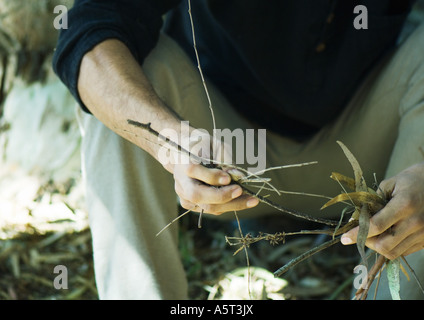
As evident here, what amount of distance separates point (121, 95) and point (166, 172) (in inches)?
9.2

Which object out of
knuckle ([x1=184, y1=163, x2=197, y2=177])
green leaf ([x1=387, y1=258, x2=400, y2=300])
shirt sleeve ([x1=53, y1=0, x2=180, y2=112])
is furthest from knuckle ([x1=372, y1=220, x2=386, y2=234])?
shirt sleeve ([x1=53, y1=0, x2=180, y2=112])

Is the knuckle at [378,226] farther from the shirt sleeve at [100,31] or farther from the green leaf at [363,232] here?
the shirt sleeve at [100,31]

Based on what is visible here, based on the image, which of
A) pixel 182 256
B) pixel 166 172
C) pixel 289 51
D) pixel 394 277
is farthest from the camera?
pixel 182 256

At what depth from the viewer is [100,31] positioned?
1187 millimetres

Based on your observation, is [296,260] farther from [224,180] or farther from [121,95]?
[121,95]

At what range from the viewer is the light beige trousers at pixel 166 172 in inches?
46.6

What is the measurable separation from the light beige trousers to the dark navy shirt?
5 cm

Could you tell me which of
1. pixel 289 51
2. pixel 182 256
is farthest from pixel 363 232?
pixel 182 256

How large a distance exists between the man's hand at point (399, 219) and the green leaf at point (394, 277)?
0.03 m

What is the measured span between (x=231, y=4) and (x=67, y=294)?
0.94 metres

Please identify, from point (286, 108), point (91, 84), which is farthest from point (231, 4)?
point (91, 84)

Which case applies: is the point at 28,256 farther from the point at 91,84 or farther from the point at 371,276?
the point at 371,276

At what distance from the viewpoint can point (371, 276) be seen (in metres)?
1.01

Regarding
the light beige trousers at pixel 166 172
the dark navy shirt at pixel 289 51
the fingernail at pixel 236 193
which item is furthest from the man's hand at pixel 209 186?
the dark navy shirt at pixel 289 51
